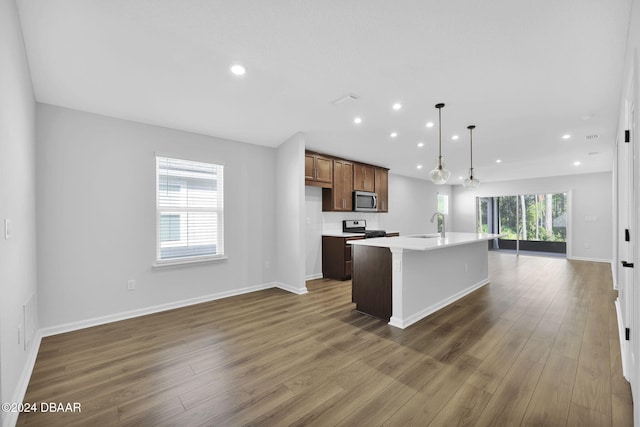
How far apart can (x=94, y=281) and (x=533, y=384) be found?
4224 mm

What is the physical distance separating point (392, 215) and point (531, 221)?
4.47 metres

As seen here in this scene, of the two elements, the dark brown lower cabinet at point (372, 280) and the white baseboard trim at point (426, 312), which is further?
the dark brown lower cabinet at point (372, 280)

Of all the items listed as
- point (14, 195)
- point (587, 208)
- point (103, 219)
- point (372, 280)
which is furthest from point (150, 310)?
point (587, 208)

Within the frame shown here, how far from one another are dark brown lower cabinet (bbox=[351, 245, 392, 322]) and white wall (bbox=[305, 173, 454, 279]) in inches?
76.4

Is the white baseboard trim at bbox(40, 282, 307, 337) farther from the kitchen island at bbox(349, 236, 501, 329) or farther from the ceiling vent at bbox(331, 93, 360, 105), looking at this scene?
the ceiling vent at bbox(331, 93, 360, 105)

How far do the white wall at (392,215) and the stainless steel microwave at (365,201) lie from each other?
→ 1.13 ft

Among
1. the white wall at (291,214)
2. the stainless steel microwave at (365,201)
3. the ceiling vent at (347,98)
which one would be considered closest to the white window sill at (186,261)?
the white wall at (291,214)

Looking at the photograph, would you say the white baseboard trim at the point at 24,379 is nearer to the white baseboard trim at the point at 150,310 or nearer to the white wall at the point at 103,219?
the white baseboard trim at the point at 150,310

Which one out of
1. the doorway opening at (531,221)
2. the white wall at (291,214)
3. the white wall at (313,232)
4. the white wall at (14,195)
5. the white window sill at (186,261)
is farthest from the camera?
the doorway opening at (531,221)

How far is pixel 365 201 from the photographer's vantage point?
612 centimetres

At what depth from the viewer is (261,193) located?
463cm

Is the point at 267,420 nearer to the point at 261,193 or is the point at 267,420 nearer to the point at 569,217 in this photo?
the point at 261,193

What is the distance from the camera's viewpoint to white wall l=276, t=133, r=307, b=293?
433 cm

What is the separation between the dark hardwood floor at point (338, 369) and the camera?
171 cm
